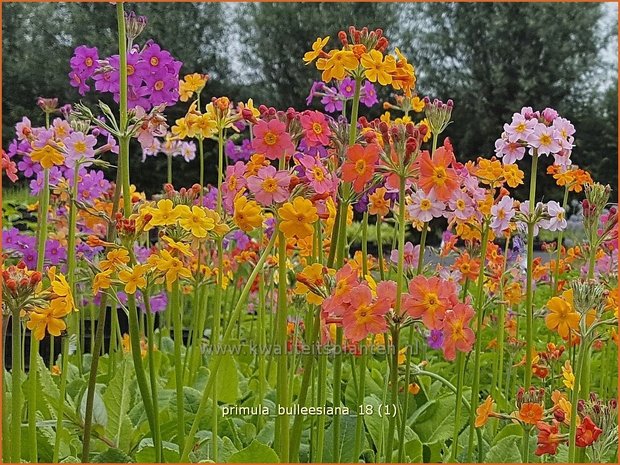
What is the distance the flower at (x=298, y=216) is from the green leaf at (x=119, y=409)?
3.08 ft

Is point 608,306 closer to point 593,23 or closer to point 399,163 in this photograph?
point 399,163

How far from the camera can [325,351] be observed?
Result: 5.47 ft

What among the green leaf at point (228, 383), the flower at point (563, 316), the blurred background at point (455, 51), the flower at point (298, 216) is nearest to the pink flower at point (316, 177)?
the flower at point (298, 216)

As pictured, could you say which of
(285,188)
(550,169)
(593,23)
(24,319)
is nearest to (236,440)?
(24,319)

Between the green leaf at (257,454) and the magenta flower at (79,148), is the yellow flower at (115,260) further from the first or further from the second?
the green leaf at (257,454)

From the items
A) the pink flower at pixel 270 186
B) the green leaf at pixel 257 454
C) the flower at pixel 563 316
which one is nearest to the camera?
the pink flower at pixel 270 186

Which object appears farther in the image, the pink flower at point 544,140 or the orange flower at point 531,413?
the pink flower at point 544,140

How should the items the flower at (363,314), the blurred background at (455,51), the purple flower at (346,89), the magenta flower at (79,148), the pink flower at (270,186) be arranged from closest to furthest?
the flower at (363,314) → the pink flower at (270,186) → the magenta flower at (79,148) → the purple flower at (346,89) → the blurred background at (455,51)

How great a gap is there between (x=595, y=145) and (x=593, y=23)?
9.20 ft

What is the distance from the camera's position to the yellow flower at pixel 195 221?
1.40 metres

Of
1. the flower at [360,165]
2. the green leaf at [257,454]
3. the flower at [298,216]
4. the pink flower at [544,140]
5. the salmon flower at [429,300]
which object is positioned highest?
the pink flower at [544,140]

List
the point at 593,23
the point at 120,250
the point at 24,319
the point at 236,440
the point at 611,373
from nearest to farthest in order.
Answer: the point at 120,250
the point at 24,319
the point at 236,440
the point at 611,373
the point at 593,23

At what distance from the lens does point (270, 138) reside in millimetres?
1339

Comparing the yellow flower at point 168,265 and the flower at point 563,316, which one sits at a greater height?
the yellow flower at point 168,265
